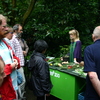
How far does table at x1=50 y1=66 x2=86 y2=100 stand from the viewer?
262 centimetres

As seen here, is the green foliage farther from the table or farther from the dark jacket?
the dark jacket

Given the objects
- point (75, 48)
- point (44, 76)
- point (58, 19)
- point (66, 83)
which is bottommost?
point (66, 83)

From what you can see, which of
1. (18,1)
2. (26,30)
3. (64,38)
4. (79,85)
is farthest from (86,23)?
(79,85)

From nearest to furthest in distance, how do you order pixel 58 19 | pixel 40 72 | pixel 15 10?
Answer: pixel 40 72, pixel 15 10, pixel 58 19

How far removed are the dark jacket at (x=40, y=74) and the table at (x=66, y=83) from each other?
546 millimetres

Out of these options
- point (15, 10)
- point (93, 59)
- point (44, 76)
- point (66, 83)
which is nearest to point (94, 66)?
point (93, 59)

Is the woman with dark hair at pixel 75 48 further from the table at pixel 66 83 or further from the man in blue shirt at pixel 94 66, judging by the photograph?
the man in blue shirt at pixel 94 66

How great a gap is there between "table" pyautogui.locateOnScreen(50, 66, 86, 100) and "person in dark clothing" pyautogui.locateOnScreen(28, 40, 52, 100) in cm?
55

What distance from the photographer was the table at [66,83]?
8.59 ft

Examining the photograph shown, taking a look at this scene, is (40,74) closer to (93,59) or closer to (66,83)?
(66,83)

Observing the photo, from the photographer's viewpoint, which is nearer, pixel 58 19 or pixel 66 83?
pixel 66 83

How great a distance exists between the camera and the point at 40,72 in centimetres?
220

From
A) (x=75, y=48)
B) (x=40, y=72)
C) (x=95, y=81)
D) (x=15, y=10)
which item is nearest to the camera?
(x=95, y=81)

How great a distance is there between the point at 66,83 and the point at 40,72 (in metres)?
0.85
